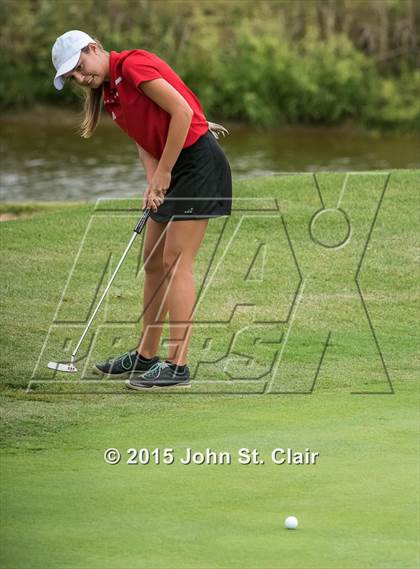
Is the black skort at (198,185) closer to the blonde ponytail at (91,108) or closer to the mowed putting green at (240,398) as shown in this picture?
the blonde ponytail at (91,108)

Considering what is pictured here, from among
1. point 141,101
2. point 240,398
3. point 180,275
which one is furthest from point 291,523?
point 141,101

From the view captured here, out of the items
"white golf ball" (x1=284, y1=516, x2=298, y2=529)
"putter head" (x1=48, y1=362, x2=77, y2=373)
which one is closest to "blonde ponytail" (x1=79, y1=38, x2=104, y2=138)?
"putter head" (x1=48, y1=362, x2=77, y2=373)

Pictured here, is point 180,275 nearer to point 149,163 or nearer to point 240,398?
point 149,163

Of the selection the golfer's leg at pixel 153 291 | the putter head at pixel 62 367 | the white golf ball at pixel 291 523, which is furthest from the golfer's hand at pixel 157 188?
the white golf ball at pixel 291 523

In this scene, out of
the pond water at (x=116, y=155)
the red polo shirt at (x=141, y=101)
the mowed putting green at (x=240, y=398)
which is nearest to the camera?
the mowed putting green at (x=240, y=398)

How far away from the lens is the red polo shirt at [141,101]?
598cm

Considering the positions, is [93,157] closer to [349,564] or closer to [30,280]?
[30,280]

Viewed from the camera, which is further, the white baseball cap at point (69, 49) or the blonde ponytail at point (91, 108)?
the blonde ponytail at point (91, 108)

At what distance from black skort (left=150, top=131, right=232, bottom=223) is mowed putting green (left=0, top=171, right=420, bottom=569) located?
0.87 meters

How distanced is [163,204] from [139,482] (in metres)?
1.88

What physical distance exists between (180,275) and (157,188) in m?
0.47

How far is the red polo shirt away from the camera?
598cm

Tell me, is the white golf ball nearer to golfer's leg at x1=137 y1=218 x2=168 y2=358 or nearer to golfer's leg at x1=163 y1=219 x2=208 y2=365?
golfer's leg at x1=163 y1=219 x2=208 y2=365

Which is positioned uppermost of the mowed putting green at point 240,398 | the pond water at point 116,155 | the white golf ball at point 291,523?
the pond water at point 116,155
